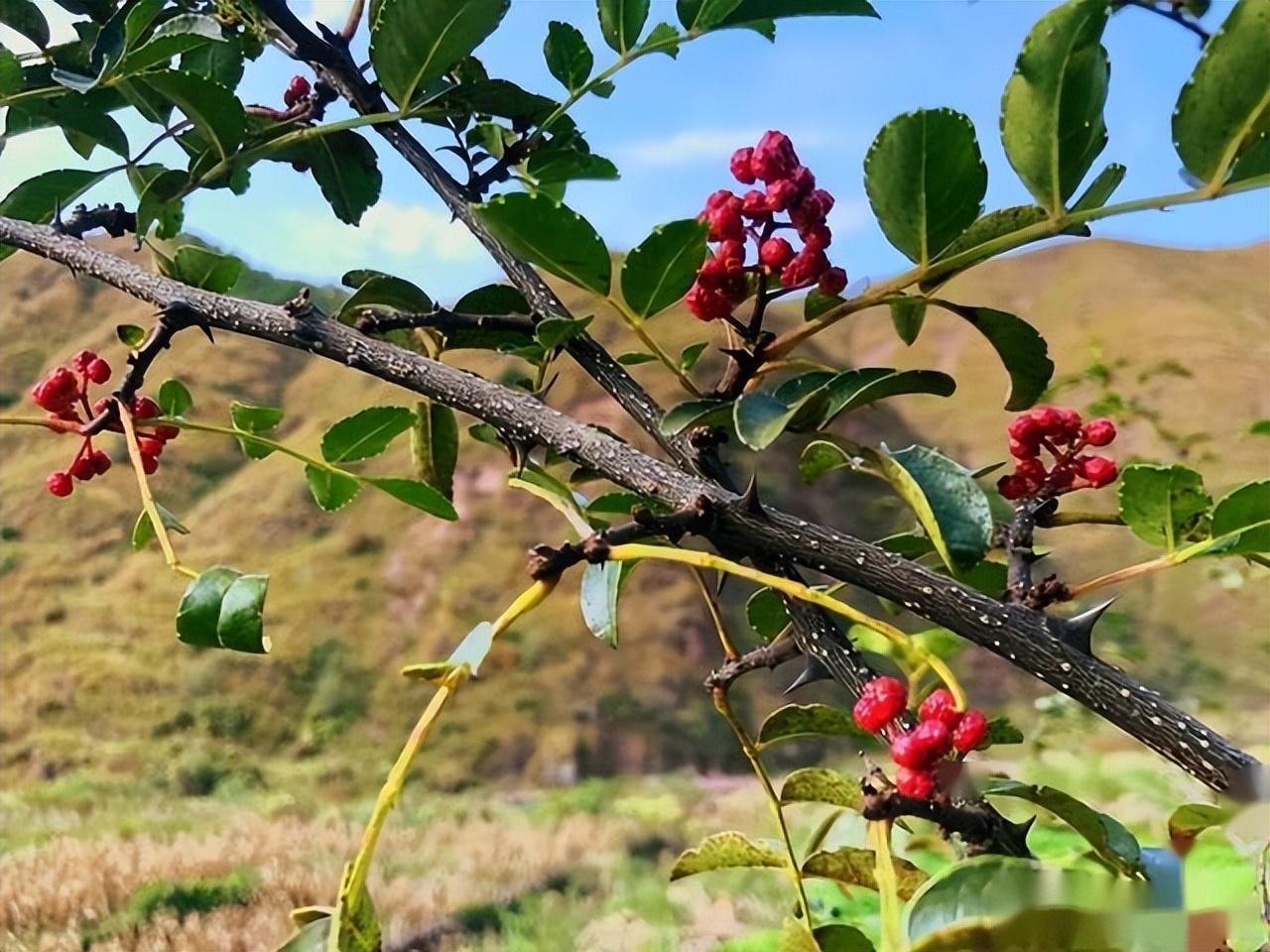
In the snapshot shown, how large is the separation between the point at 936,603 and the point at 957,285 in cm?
132

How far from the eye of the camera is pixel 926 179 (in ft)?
0.53

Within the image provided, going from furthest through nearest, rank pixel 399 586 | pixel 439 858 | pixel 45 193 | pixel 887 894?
pixel 399 586 → pixel 439 858 → pixel 45 193 → pixel 887 894

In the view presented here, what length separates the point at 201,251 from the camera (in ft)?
0.85

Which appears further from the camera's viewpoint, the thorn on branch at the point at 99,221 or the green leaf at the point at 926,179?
the thorn on branch at the point at 99,221

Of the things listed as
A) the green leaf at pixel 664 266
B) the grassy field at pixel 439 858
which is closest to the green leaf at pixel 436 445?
the green leaf at pixel 664 266

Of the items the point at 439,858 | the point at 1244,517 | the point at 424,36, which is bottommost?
the point at 439,858

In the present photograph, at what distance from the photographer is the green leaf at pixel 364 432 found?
0.23 m

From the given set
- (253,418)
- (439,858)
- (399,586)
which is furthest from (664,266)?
(399,586)

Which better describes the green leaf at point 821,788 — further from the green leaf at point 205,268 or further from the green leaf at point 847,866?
Answer: the green leaf at point 205,268

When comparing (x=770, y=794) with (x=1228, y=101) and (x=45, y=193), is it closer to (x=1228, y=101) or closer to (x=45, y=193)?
(x=1228, y=101)

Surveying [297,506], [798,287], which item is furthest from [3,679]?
[798,287]

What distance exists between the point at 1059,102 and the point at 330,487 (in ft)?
0.57

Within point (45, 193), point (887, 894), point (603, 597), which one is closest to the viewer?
point (887, 894)

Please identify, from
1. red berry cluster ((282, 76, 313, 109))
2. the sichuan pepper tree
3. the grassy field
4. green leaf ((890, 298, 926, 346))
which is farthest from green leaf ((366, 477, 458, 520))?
the grassy field
